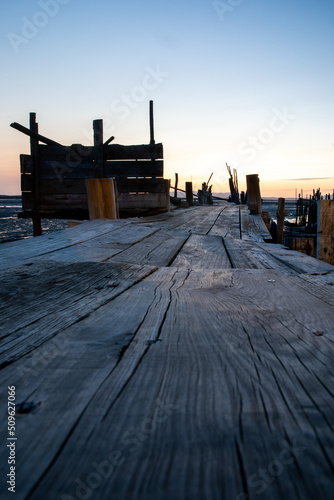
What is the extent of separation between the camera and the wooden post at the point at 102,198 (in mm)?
5027

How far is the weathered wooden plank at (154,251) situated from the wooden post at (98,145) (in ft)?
15.4

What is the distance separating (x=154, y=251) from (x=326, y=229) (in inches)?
108

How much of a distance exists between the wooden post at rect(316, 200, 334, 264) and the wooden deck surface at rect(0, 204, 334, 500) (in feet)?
10.3

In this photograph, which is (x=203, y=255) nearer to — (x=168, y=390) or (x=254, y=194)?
(x=168, y=390)

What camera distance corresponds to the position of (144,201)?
838 cm

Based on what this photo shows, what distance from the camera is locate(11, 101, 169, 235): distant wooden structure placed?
8.29m

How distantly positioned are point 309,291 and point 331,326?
22.8 inches

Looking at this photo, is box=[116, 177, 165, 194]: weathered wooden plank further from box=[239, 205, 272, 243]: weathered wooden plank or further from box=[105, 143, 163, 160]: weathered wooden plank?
box=[239, 205, 272, 243]: weathered wooden plank

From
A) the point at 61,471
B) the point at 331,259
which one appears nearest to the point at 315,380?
the point at 61,471

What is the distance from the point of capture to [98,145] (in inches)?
328

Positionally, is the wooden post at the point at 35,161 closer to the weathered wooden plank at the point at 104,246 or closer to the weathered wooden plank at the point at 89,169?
the weathered wooden plank at the point at 89,169

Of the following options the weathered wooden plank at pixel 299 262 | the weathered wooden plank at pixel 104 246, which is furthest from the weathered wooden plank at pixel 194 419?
the weathered wooden plank at pixel 104 246

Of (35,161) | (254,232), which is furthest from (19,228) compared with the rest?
(254,232)

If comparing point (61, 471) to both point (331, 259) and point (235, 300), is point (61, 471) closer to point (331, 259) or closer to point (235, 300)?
point (235, 300)
